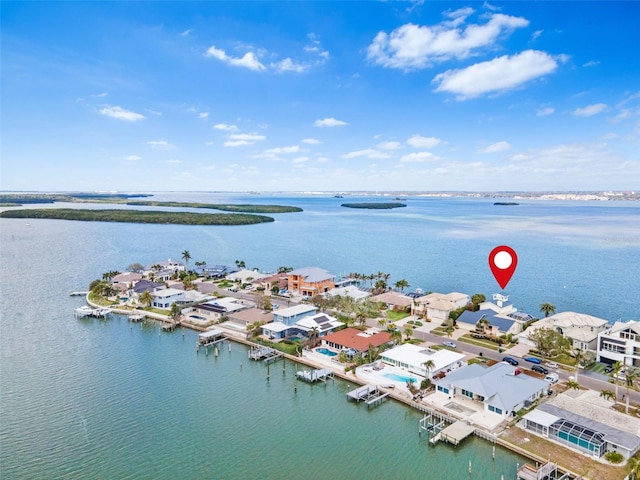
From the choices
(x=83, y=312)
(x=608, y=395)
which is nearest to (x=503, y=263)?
(x=608, y=395)

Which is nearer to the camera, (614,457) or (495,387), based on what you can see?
(614,457)

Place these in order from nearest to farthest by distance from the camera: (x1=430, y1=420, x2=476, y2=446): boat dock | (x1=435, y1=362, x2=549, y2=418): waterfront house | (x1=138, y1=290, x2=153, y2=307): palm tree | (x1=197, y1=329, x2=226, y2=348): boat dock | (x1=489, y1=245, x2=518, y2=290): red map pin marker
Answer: (x1=430, y1=420, x2=476, y2=446): boat dock, (x1=489, y1=245, x2=518, y2=290): red map pin marker, (x1=435, y1=362, x2=549, y2=418): waterfront house, (x1=197, y1=329, x2=226, y2=348): boat dock, (x1=138, y1=290, x2=153, y2=307): palm tree

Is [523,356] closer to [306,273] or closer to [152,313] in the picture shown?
[306,273]

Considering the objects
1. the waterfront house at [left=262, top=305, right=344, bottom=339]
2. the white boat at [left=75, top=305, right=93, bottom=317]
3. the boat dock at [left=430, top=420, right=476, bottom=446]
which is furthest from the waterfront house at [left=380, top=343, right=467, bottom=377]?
the white boat at [left=75, top=305, right=93, bottom=317]

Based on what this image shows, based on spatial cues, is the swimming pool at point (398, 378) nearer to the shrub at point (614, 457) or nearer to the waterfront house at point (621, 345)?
the shrub at point (614, 457)

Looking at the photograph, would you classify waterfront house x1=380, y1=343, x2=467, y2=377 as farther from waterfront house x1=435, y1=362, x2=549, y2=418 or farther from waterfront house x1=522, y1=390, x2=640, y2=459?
waterfront house x1=522, y1=390, x2=640, y2=459

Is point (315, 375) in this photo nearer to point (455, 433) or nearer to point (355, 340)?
point (355, 340)

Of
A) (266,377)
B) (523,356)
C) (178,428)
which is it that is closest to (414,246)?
(523,356)
